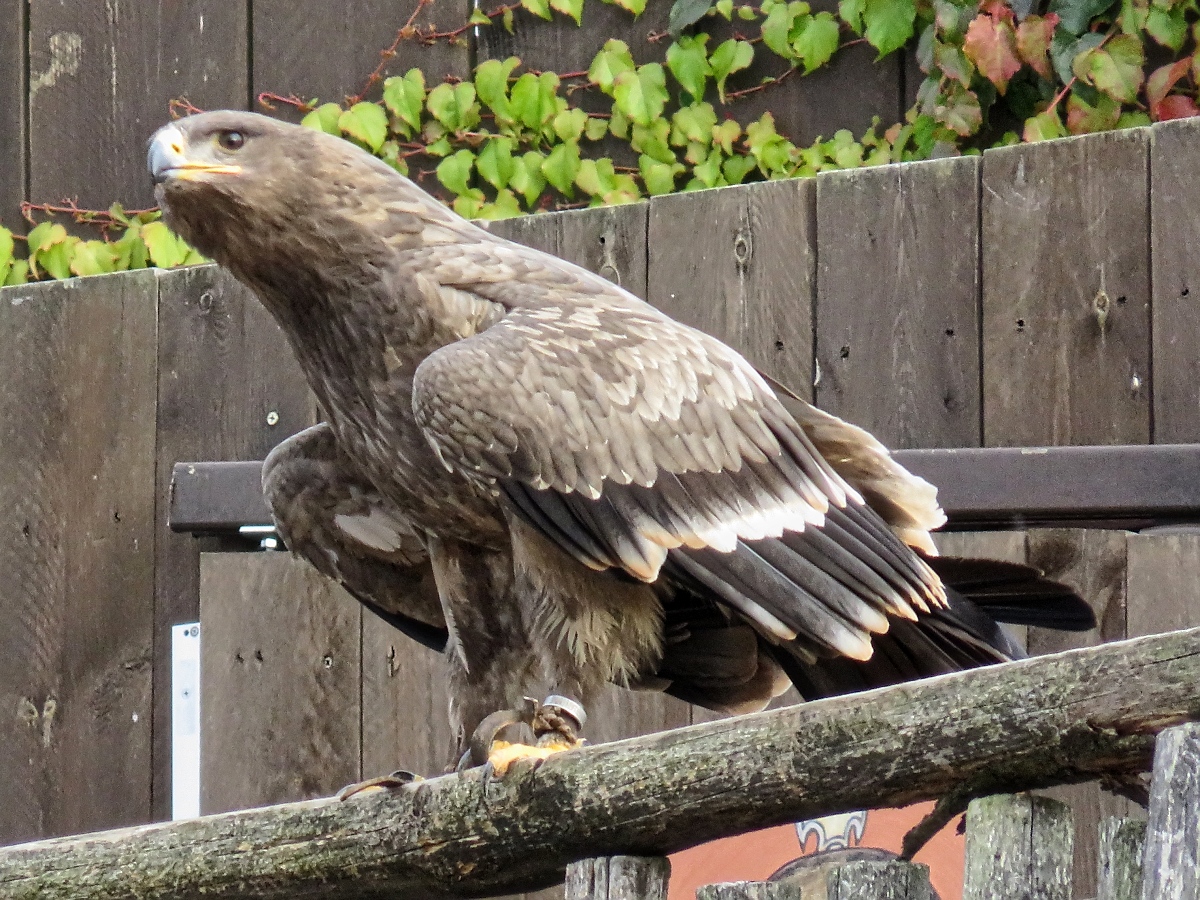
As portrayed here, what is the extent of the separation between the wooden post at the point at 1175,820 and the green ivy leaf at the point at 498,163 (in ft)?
10.3

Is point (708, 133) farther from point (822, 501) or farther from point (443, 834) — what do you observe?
point (443, 834)

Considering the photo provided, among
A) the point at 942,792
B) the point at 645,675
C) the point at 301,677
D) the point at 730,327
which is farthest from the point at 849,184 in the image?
the point at 942,792

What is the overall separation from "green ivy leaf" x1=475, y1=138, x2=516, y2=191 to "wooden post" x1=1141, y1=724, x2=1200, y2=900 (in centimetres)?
315

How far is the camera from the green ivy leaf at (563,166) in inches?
187

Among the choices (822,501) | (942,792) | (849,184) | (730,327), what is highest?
(849,184)

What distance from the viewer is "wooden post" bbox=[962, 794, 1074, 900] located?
6.95ft

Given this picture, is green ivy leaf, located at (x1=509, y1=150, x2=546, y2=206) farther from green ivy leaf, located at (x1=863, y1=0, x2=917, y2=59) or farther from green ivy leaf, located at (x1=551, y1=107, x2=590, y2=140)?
green ivy leaf, located at (x1=863, y1=0, x2=917, y2=59)

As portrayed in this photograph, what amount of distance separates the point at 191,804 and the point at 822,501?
5.78 ft

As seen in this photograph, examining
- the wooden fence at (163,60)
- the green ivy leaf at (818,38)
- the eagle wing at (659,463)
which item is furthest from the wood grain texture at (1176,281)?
the wooden fence at (163,60)

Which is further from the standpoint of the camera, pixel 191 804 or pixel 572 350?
pixel 191 804

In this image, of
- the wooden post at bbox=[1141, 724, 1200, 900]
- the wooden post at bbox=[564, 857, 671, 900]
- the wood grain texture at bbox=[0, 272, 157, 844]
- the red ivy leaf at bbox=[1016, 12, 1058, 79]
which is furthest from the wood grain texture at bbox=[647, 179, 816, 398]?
the wooden post at bbox=[1141, 724, 1200, 900]

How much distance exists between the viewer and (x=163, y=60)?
5035 millimetres

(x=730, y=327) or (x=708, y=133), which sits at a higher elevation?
(x=708, y=133)

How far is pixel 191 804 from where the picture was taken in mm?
4234
